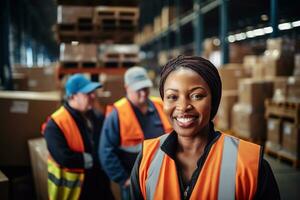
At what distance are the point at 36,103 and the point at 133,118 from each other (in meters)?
1.46

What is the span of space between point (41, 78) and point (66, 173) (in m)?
5.99

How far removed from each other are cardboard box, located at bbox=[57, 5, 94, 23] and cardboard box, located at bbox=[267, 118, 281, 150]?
3826mm

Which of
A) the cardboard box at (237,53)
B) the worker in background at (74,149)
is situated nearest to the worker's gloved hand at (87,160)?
the worker in background at (74,149)

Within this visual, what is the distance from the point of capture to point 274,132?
639 centimetres

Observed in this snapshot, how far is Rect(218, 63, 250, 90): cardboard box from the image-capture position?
8.44 metres

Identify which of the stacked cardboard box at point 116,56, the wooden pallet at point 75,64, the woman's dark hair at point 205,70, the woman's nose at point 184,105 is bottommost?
the woman's nose at point 184,105

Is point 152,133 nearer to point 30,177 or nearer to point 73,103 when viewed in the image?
point 73,103

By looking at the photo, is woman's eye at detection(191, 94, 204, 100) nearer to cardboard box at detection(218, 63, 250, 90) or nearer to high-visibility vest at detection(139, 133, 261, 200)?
high-visibility vest at detection(139, 133, 261, 200)

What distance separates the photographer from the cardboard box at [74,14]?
557cm

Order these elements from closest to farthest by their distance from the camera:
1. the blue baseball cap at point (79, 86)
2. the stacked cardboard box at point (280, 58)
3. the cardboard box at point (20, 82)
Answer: the blue baseball cap at point (79, 86), the stacked cardboard box at point (280, 58), the cardboard box at point (20, 82)

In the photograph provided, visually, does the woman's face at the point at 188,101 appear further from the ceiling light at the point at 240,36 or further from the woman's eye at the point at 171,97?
the ceiling light at the point at 240,36

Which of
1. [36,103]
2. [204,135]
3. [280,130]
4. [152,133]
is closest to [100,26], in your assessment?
[36,103]

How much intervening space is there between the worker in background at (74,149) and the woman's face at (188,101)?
1749 millimetres

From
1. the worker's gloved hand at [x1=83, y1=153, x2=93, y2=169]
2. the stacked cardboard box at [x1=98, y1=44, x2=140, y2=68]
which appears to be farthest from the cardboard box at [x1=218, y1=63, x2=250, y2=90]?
the worker's gloved hand at [x1=83, y1=153, x2=93, y2=169]
